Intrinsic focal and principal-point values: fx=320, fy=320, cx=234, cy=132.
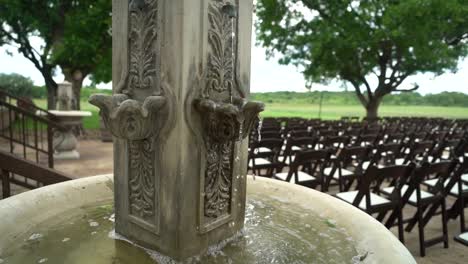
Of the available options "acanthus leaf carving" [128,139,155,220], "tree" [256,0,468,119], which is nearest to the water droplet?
"acanthus leaf carving" [128,139,155,220]

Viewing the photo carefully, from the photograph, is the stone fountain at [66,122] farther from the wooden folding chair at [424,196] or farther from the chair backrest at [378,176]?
the wooden folding chair at [424,196]

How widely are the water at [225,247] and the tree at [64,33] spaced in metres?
9.57

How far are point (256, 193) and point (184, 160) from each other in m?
1.33

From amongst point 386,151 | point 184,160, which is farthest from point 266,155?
point 184,160

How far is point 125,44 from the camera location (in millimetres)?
1765

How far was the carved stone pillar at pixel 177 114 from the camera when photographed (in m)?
1.57

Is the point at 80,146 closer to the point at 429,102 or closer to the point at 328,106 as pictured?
the point at 328,106

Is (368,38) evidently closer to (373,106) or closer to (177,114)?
(373,106)

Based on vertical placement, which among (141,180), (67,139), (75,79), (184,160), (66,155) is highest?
(75,79)

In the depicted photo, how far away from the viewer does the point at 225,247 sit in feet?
6.36

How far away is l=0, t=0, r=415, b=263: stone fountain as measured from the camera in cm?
158

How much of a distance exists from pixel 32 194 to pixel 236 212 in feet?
4.72

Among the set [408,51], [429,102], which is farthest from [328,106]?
[408,51]

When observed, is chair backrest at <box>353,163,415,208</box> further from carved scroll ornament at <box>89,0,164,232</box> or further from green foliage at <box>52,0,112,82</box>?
green foliage at <box>52,0,112,82</box>
